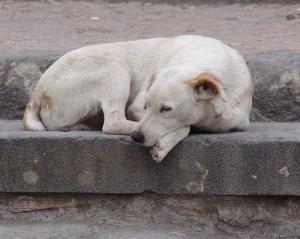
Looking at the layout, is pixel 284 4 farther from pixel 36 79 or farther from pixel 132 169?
pixel 132 169

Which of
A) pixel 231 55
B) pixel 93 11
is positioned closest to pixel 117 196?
pixel 231 55

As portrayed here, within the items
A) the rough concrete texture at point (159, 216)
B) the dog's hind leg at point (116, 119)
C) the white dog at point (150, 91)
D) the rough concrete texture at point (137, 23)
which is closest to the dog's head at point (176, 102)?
the white dog at point (150, 91)

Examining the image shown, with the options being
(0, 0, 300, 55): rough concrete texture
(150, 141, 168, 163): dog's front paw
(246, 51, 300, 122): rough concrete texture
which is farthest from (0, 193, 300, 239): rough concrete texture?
(0, 0, 300, 55): rough concrete texture

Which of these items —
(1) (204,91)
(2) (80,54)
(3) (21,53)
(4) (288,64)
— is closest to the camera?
(1) (204,91)

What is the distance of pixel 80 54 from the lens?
14.8 feet

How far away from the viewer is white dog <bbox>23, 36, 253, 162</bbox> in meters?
3.73

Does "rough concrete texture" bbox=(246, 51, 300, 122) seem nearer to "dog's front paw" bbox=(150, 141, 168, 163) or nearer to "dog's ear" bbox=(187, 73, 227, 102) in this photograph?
"dog's ear" bbox=(187, 73, 227, 102)

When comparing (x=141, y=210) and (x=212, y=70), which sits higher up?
(x=212, y=70)

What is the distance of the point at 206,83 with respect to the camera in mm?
3701

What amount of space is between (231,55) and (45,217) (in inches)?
64.5

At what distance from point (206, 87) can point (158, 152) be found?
484 millimetres

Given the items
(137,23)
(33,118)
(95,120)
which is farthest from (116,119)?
(137,23)

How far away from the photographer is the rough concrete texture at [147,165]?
380 cm

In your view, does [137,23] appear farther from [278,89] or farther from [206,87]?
[206,87]
